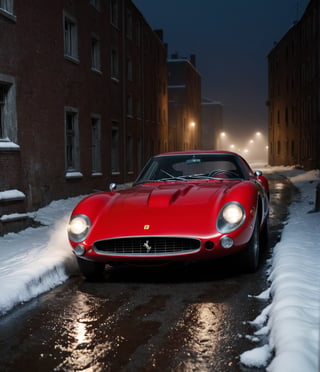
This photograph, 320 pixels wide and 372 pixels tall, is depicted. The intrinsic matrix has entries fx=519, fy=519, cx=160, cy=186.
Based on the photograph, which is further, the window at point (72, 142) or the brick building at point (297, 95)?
the brick building at point (297, 95)

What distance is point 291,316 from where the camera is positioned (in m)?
3.64

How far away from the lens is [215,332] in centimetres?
373

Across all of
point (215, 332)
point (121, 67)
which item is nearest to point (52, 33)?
point (121, 67)

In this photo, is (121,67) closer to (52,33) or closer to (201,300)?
(52,33)

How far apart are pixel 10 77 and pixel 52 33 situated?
3962mm

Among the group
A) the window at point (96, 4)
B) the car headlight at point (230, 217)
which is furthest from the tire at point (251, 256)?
the window at point (96, 4)

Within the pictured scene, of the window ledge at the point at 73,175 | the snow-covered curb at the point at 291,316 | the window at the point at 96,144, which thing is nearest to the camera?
the snow-covered curb at the point at 291,316

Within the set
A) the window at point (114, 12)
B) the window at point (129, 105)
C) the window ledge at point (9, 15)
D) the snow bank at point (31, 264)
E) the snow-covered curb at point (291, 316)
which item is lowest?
the snow bank at point (31, 264)

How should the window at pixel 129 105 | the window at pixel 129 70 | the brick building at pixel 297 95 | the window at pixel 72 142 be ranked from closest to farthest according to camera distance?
the window at pixel 72 142 < the window at pixel 129 105 < the window at pixel 129 70 < the brick building at pixel 297 95

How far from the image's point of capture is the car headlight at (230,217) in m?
5.24

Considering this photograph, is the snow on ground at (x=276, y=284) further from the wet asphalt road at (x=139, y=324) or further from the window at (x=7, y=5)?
the window at (x=7, y=5)

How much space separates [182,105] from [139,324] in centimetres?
5754

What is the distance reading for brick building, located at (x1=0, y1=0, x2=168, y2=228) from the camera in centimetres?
1203

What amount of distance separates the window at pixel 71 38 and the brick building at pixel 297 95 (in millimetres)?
22724
